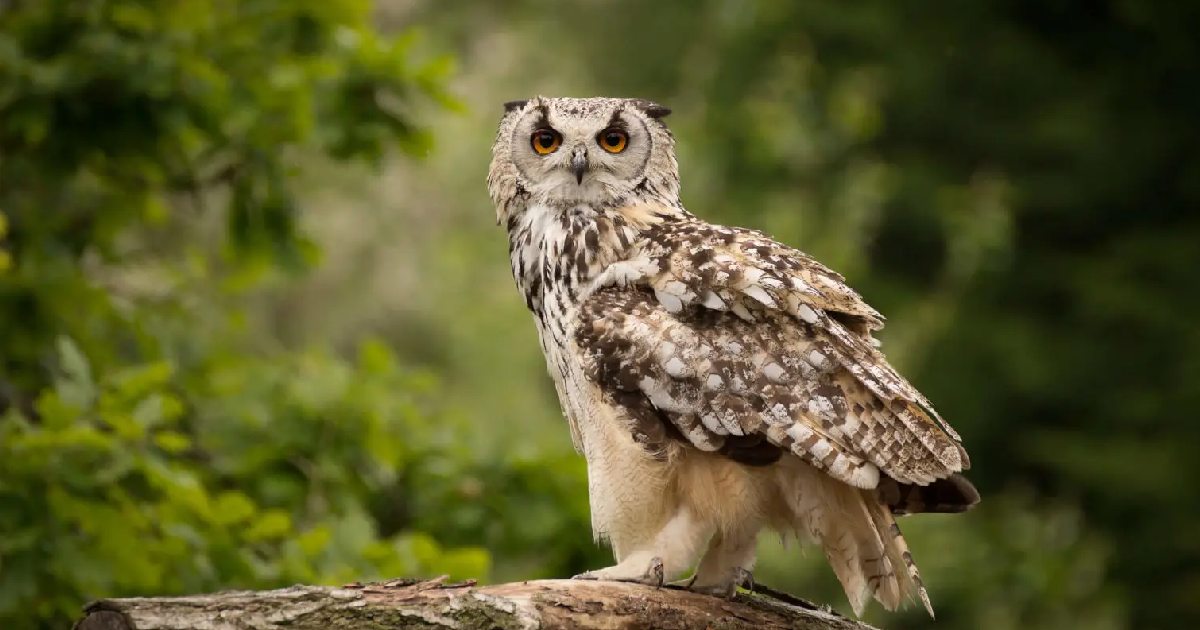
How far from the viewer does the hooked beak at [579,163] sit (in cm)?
468

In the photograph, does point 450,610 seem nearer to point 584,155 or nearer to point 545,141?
point 584,155

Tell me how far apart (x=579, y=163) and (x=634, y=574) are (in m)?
1.21

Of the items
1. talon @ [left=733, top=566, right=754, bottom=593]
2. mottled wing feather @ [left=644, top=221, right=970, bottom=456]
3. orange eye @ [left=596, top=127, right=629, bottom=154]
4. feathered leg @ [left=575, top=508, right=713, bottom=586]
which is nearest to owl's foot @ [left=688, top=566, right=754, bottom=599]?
talon @ [left=733, top=566, right=754, bottom=593]

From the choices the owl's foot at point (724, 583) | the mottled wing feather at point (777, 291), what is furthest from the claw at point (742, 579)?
the mottled wing feather at point (777, 291)

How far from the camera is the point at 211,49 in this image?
635 centimetres

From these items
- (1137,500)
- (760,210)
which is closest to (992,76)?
(760,210)

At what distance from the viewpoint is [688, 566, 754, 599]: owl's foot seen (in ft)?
14.4

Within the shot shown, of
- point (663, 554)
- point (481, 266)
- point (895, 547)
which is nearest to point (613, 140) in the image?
point (663, 554)

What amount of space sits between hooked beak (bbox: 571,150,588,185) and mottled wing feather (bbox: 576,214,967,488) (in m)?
0.38

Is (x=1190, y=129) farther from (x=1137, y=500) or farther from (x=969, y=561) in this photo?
(x=969, y=561)

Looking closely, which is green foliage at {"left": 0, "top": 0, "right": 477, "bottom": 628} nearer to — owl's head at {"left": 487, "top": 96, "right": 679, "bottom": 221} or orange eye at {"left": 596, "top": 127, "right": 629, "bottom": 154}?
owl's head at {"left": 487, "top": 96, "right": 679, "bottom": 221}

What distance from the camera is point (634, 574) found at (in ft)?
13.8

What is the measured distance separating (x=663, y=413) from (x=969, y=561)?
8.52m

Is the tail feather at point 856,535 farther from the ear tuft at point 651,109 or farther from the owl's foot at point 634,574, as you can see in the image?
the ear tuft at point 651,109
